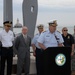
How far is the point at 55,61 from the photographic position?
487 cm

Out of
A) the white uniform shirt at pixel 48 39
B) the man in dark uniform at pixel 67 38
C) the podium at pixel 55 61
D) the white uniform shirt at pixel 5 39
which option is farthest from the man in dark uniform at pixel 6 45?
the podium at pixel 55 61

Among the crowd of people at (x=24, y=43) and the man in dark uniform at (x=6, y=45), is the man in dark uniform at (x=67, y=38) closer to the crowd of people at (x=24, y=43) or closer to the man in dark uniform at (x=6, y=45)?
the crowd of people at (x=24, y=43)

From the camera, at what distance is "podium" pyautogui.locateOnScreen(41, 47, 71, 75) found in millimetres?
4867

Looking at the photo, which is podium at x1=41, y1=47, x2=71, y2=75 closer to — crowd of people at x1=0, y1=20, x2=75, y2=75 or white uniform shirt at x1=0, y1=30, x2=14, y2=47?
crowd of people at x1=0, y1=20, x2=75, y2=75

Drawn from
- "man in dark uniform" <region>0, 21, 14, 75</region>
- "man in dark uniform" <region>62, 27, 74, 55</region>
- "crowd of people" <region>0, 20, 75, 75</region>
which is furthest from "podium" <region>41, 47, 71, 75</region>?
"man in dark uniform" <region>62, 27, 74, 55</region>

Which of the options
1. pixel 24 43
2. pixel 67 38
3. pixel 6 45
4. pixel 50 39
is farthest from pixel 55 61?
pixel 67 38

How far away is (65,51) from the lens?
498cm

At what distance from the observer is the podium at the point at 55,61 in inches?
192

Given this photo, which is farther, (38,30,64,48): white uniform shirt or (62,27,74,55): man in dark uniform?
(62,27,74,55): man in dark uniform

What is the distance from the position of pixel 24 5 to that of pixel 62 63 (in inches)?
181

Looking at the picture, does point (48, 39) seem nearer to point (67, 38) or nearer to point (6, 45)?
point (6, 45)

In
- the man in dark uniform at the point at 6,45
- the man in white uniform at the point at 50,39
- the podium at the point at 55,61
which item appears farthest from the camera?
the man in dark uniform at the point at 6,45

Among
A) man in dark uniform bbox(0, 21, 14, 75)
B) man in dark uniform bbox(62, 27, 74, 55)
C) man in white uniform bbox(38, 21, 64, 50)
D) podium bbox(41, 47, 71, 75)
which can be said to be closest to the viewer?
podium bbox(41, 47, 71, 75)

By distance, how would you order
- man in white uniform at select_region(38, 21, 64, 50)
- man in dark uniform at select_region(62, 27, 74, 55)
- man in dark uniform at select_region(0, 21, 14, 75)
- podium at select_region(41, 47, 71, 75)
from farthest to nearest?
1. man in dark uniform at select_region(62, 27, 74, 55)
2. man in dark uniform at select_region(0, 21, 14, 75)
3. man in white uniform at select_region(38, 21, 64, 50)
4. podium at select_region(41, 47, 71, 75)
